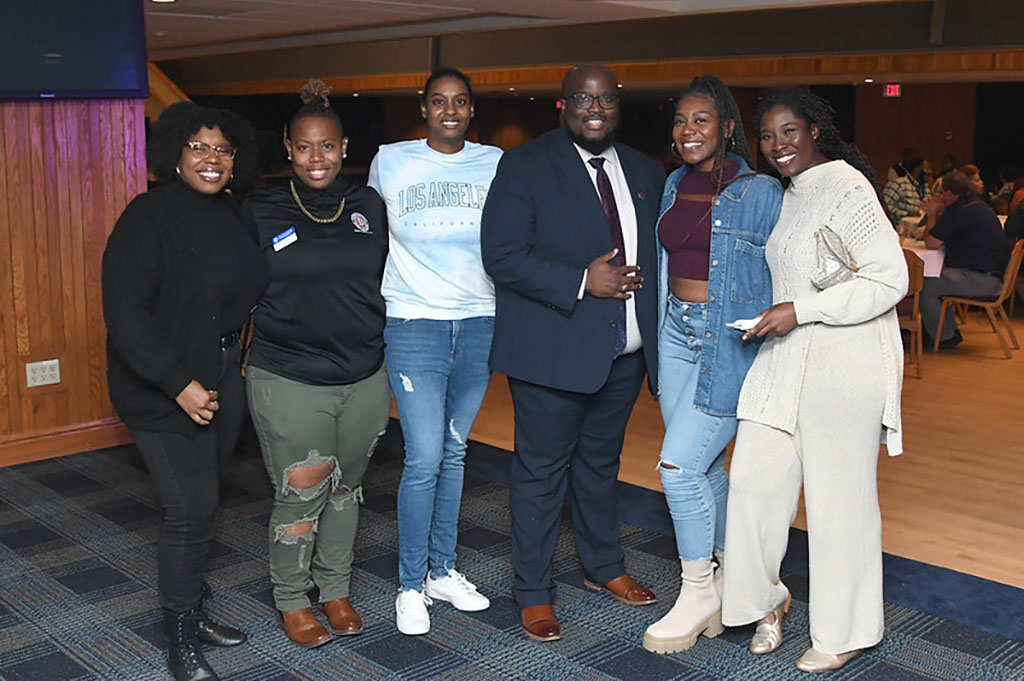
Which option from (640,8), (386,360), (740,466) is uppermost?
(640,8)

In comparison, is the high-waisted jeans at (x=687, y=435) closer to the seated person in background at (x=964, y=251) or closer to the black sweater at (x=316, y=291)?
the black sweater at (x=316, y=291)

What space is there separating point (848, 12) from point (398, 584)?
8.96m

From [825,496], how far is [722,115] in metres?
1.18

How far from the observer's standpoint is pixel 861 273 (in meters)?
3.12

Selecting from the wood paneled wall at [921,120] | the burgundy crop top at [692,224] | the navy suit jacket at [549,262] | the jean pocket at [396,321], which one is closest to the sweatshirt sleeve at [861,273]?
the burgundy crop top at [692,224]

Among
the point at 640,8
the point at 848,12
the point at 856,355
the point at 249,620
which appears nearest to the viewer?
the point at 856,355

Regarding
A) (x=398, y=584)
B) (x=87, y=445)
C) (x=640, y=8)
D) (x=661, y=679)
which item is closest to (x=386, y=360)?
(x=398, y=584)

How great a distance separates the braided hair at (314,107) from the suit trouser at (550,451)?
40.0 inches

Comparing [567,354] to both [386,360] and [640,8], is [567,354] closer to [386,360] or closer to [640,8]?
[386,360]

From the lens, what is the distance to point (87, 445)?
584 cm

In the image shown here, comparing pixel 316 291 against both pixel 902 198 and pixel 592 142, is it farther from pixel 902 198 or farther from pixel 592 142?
pixel 902 198

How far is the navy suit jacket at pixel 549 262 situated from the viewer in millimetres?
3369

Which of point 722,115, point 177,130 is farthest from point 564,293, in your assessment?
point 177,130

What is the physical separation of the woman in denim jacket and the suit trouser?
0.19m
